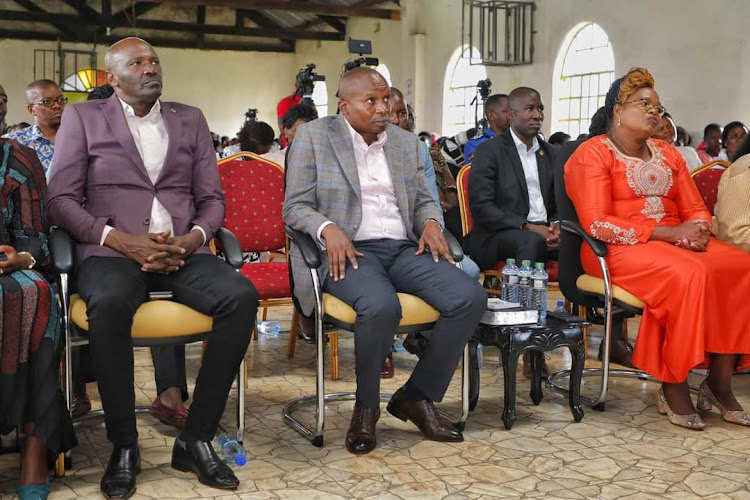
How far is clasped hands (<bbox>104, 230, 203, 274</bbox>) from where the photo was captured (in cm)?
265

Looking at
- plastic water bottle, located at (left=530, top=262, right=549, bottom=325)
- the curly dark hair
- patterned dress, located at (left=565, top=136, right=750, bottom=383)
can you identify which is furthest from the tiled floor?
the curly dark hair

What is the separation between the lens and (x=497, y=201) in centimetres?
409

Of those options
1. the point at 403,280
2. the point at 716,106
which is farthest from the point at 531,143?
the point at 716,106

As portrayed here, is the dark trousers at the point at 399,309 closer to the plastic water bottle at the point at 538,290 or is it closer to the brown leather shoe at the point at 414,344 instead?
the plastic water bottle at the point at 538,290

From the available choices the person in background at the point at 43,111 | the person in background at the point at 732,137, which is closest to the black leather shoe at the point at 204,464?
the person in background at the point at 43,111

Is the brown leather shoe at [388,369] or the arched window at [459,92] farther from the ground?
the arched window at [459,92]

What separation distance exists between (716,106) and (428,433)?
23.9 ft

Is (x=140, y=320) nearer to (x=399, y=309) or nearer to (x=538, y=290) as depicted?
(x=399, y=309)

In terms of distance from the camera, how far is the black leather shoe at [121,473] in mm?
2432

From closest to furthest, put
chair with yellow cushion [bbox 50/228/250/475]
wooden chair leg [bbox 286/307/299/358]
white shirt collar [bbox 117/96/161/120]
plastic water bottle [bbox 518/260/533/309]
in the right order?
1. chair with yellow cushion [bbox 50/228/250/475]
2. white shirt collar [bbox 117/96/161/120]
3. plastic water bottle [bbox 518/260/533/309]
4. wooden chair leg [bbox 286/307/299/358]

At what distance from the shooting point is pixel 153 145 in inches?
114

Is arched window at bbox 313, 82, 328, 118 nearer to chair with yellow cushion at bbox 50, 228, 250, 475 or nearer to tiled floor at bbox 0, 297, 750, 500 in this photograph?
tiled floor at bbox 0, 297, 750, 500

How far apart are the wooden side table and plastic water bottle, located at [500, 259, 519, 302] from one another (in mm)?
238

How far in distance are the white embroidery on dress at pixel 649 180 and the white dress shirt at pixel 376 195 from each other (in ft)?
2.96
